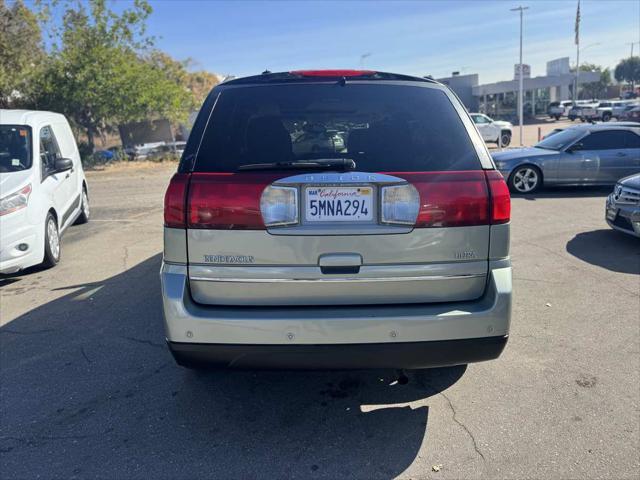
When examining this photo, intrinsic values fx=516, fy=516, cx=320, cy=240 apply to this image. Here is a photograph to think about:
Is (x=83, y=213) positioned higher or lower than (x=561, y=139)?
lower

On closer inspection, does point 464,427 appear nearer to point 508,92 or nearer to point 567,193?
point 567,193

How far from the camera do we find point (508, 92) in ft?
189

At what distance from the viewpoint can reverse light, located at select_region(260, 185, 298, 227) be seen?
2572 millimetres

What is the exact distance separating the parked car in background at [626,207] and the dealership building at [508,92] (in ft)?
165

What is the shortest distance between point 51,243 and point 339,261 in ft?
16.9

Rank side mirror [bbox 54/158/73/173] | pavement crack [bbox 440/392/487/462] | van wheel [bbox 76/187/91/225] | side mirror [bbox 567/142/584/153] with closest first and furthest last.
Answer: pavement crack [bbox 440/392/487/462], side mirror [bbox 54/158/73/173], van wheel [bbox 76/187/91/225], side mirror [bbox 567/142/584/153]

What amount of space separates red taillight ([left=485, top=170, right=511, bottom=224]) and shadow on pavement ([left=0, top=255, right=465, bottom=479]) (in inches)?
51.9

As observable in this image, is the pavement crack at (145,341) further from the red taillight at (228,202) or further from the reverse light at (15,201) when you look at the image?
the reverse light at (15,201)

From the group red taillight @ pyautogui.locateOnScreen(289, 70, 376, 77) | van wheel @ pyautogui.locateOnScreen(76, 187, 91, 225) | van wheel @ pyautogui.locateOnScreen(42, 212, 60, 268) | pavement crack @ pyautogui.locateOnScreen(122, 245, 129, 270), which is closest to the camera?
red taillight @ pyautogui.locateOnScreen(289, 70, 376, 77)

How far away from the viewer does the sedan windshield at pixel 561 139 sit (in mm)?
11344

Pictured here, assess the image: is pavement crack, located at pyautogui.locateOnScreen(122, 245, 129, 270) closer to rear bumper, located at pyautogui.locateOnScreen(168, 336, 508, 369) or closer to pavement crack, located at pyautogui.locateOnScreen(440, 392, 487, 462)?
rear bumper, located at pyautogui.locateOnScreen(168, 336, 508, 369)

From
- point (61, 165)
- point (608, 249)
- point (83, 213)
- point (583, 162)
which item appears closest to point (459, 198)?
point (608, 249)

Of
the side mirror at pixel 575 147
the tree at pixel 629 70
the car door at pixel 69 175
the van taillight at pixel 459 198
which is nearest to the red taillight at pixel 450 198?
the van taillight at pixel 459 198

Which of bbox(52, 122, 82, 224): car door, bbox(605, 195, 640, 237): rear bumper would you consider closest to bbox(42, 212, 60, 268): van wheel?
bbox(52, 122, 82, 224): car door
